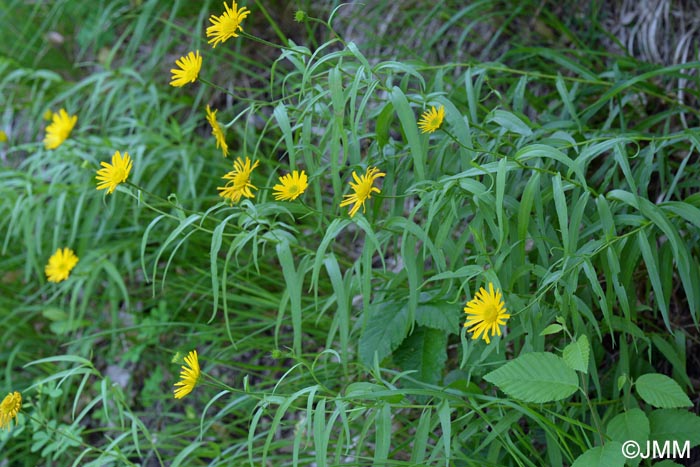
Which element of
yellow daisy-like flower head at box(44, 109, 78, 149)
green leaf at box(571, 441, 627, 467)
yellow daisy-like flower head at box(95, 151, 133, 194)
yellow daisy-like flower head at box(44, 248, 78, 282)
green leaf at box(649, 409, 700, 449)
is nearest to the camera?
green leaf at box(571, 441, 627, 467)

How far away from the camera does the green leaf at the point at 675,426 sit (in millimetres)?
1175

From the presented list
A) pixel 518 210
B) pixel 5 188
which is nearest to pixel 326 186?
pixel 5 188

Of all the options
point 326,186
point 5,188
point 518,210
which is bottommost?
point 326,186

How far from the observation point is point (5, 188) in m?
2.07

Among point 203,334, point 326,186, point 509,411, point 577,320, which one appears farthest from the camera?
point 326,186

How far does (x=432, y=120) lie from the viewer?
1.23 meters

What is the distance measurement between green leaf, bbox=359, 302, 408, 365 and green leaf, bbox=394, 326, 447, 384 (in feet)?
0.16

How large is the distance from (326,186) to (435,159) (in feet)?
3.57

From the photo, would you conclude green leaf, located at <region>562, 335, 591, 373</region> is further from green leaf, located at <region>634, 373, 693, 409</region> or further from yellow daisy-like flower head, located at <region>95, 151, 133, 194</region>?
yellow daisy-like flower head, located at <region>95, 151, 133, 194</region>

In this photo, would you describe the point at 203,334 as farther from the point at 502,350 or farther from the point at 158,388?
the point at 502,350

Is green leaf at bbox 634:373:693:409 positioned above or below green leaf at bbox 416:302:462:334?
below

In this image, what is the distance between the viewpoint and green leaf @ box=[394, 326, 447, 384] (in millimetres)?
1367

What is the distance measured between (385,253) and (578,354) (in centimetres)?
98

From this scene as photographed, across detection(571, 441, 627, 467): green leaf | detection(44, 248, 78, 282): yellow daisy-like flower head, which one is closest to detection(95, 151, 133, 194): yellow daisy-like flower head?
detection(44, 248, 78, 282): yellow daisy-like flower head
